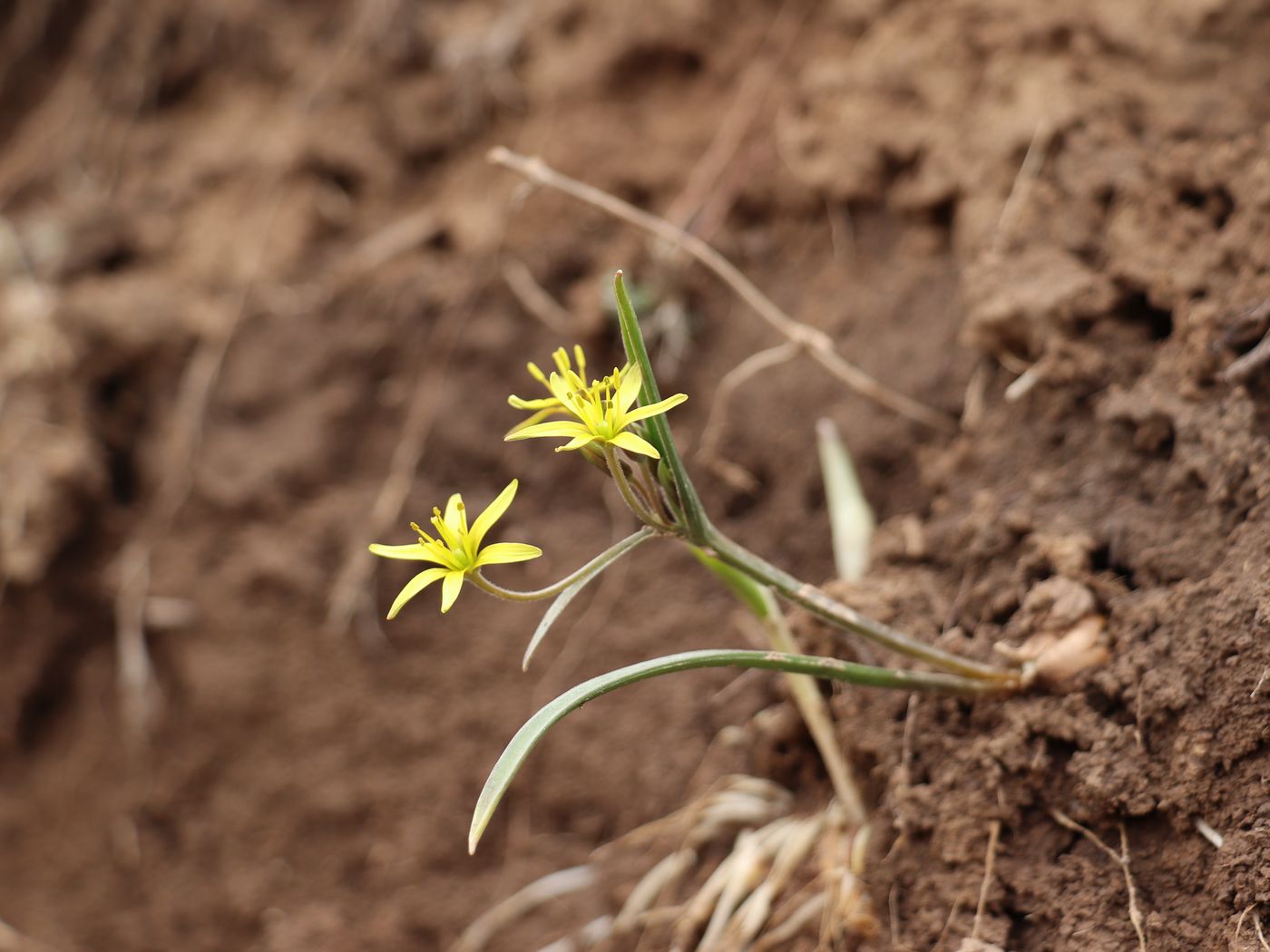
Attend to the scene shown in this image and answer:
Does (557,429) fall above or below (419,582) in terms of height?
above

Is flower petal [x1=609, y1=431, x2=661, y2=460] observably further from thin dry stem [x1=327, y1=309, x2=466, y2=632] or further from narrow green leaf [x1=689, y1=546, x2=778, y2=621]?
thin dry stem [x1=327, y1=309, x2=466, y2=632]

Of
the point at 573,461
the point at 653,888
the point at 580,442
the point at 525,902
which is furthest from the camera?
the point at 573,461

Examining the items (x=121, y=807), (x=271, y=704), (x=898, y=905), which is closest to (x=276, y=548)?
(x=271, y=704)

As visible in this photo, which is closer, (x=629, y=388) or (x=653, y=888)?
(x=629, y=388)

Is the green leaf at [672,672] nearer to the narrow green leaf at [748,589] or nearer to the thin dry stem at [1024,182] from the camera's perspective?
the narrow green leaf at [748,589]

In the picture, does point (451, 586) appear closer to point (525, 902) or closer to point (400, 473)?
point (525, 902)

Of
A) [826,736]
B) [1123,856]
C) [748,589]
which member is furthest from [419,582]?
[1123,856]

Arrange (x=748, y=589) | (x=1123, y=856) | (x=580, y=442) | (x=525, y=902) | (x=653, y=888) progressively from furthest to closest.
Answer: (x=525, y=902)
(x=653, y=888)
(x=748, y=589)
(x=1123, y=856)
(x=580, y=442)
